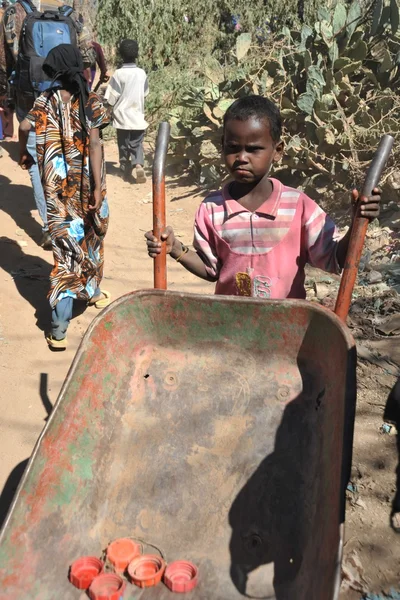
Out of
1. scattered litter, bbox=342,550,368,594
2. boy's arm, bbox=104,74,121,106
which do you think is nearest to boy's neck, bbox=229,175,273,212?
scattered litter, bbox=342,550,368,594

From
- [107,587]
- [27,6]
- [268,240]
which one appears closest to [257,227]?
[268,240]

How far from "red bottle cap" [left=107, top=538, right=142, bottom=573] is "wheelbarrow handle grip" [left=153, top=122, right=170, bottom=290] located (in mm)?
911

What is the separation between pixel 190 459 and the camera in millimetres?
2182

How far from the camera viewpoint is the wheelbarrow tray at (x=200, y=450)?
1.87 metres

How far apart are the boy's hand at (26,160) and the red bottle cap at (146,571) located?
13.1 feet

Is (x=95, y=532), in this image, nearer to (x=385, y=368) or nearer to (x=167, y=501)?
(x=167, y=501)

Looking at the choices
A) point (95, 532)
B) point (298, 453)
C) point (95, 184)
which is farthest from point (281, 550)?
point (95, 184)

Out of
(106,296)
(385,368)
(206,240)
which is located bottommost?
(106,296)

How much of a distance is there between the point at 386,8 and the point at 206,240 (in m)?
4.90

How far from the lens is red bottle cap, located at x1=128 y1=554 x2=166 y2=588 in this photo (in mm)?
1873

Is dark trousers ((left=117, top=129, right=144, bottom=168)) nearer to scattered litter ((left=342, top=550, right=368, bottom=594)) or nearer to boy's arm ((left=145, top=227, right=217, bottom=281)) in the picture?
boy's arm ((left=145, top=227, right=217, bottom=281))

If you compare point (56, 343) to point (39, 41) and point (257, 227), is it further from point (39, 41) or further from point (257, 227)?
point (39, 41)

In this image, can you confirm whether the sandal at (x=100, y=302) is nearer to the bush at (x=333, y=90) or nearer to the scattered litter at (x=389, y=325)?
the scattered litter at (x=389, y=325)

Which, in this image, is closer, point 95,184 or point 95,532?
point 95,532
